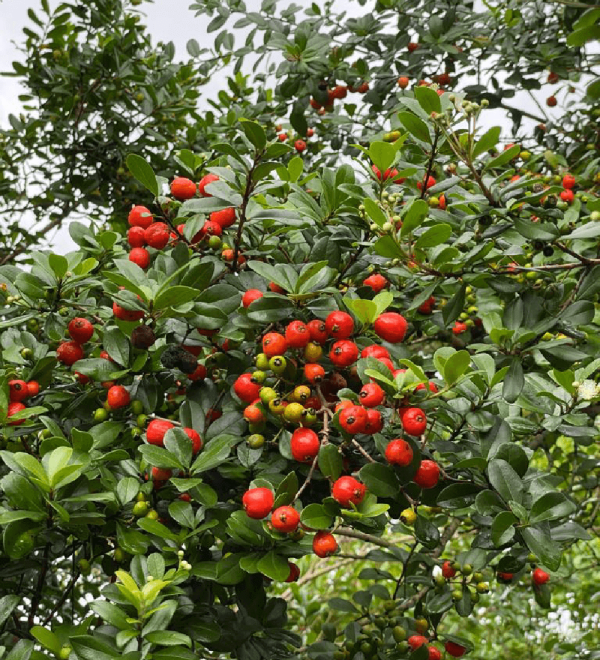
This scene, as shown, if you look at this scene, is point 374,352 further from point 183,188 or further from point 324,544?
point 183,188

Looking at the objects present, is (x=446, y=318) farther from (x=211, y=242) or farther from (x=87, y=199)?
(x=87, y=199)

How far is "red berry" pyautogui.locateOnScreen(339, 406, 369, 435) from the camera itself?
1335 millimetres

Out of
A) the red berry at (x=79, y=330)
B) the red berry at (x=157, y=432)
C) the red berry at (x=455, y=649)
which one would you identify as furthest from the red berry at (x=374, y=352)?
the red berry at (x=455, y=649)

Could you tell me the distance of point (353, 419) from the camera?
4.38ft

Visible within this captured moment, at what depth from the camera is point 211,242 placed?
1.83 meters

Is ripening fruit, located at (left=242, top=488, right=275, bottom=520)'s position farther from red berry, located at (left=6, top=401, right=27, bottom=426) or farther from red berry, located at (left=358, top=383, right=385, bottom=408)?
red berry, located at (left=6, top=401, right=27, bottom=426)

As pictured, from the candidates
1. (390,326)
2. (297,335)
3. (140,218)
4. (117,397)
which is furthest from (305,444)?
(140,218)

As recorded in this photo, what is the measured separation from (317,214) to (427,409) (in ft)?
2.41

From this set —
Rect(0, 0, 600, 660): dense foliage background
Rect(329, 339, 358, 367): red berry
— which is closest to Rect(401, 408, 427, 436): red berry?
Rect(0, 0, 600, 660): dense foliage background

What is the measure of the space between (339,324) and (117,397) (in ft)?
2.18

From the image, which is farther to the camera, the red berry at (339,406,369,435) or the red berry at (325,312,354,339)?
the red berry at (325,312,354,339)

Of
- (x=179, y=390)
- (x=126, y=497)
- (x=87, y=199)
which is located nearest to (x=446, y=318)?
(x=179, y=390)

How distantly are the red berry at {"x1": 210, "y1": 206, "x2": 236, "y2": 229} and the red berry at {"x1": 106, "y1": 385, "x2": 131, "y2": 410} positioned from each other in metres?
0.56

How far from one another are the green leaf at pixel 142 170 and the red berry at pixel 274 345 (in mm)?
587
